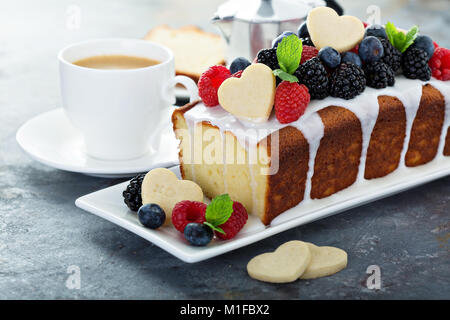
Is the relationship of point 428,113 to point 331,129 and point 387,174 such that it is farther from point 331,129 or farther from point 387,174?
point 331,129

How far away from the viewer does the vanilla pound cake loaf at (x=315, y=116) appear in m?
1.71

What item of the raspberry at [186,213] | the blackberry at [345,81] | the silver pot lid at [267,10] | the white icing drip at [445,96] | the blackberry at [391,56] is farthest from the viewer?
the silver pot lid at [267,10]

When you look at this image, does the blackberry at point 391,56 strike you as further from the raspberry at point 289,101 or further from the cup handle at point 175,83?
the cup handle at point 175,83

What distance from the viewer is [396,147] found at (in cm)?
202

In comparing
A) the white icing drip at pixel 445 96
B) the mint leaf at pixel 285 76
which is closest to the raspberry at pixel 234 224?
the mint leaf at pixel 285 76

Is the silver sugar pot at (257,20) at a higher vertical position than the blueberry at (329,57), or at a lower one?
lower

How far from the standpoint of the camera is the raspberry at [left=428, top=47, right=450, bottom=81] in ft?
6.69

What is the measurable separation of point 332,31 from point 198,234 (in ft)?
2.43

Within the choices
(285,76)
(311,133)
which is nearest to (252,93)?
(285,76)

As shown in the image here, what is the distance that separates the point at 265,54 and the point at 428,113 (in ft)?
1.94

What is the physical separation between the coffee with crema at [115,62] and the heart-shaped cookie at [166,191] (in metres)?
0.59

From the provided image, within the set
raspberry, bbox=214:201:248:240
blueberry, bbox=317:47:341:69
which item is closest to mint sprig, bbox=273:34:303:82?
blueberry, bbox=317:47:341:69
